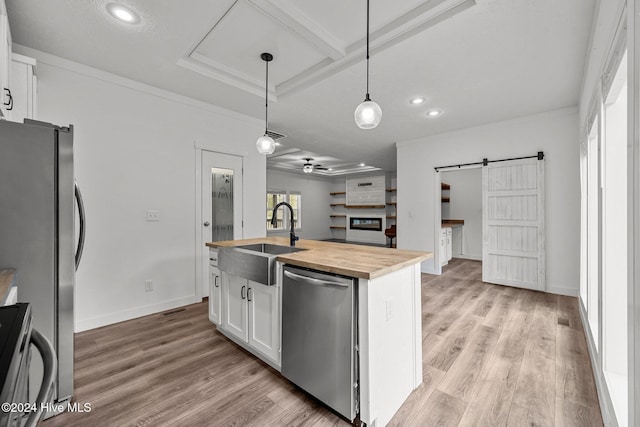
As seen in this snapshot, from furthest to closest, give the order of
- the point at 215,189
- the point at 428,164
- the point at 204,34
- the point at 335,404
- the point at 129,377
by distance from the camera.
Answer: the point at 428,164 < the point at 215,189 < the point at 204,34 < the point at 129,377 < the point at 335,404

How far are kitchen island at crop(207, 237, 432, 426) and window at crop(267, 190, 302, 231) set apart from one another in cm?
655

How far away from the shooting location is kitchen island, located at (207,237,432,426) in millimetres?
1419

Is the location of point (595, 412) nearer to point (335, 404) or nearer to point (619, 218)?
point (619, 218)

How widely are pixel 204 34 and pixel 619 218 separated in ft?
10.9

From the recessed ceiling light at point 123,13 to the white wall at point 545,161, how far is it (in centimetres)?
456

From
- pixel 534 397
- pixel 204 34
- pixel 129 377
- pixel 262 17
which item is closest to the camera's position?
pixel 534 397

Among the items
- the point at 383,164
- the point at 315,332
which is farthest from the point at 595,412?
the point at 383,164

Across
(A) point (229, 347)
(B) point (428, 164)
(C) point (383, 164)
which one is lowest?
(A) point (229, 347)

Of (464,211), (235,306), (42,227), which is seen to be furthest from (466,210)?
(42,227)

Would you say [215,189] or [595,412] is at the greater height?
[215,189]

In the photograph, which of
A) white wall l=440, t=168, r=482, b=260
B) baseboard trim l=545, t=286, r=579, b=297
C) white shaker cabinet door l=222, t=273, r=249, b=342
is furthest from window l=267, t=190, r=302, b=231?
baseboard trim l=545, t=286, r=579, b=297

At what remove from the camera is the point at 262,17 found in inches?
83.0

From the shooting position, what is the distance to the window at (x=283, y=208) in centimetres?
892

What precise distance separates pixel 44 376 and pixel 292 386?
1.51 m
